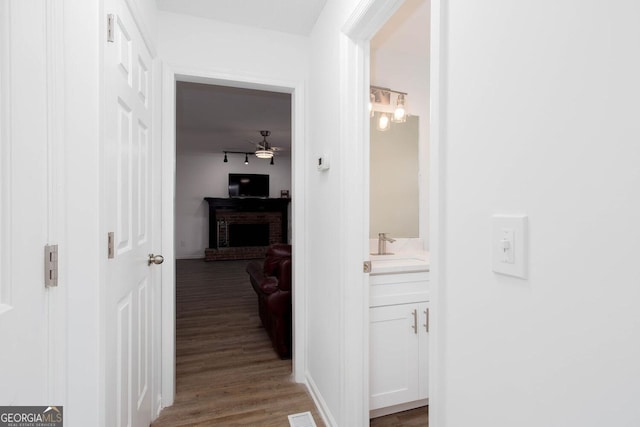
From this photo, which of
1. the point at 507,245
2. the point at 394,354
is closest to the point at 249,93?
the point at 394,354

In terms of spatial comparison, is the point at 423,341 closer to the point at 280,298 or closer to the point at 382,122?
the point at 280,298

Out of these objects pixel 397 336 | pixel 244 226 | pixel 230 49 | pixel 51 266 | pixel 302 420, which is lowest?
pixel 302 420

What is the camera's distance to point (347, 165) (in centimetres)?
157

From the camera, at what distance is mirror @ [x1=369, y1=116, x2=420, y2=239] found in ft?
8.08

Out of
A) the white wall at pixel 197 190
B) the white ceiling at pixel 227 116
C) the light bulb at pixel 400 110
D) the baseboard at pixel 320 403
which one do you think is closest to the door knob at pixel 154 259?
the baseboard at pixel 320 403

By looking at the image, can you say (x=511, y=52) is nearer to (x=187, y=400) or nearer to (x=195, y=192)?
(x=187, y=400)

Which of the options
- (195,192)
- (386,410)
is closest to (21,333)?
(386,410)

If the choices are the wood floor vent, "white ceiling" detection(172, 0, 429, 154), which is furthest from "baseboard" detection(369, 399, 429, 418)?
"white ceiling" detection(172, 0, 429, 154)

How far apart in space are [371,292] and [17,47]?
166 cm

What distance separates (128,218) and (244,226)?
6621mm

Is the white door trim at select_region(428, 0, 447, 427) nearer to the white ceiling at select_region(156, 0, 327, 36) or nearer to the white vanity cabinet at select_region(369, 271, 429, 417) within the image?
the white vanity cabinet at select_region(369, 271, 429, 417)

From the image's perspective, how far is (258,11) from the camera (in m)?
1.99

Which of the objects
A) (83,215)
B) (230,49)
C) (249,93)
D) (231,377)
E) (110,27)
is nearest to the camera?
(83,215)

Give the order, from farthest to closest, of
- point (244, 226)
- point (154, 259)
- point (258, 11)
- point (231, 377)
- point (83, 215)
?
point (244, 226) < point (231, 377) < point (258, 11) < point (154, 259) < point (83, 215)
